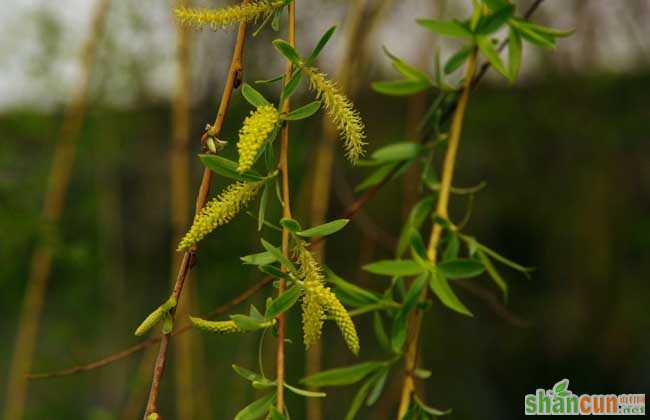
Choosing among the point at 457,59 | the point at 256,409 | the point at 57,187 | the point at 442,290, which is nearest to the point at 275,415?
the point at 256,409

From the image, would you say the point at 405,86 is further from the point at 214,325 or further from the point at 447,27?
the point at 214,325

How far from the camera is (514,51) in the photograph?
39 cm

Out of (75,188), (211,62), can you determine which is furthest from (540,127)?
(75,188)

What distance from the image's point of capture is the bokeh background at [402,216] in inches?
39.0

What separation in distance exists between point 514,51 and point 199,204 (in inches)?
8.9

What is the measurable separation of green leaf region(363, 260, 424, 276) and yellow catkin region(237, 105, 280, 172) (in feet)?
0.43

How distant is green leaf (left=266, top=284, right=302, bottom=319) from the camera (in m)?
0.25

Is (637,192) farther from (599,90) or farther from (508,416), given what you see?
(508,416)

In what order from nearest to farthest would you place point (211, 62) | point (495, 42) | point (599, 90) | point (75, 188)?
point (495, 42), point (211, 62), point (75, 188), point (599, 90)

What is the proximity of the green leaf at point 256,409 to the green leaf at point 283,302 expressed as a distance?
4cm

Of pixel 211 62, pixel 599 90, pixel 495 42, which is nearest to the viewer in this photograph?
pixel 495 42

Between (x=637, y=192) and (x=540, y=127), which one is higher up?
(x=540, y=127)

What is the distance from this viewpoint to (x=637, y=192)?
1.25 m

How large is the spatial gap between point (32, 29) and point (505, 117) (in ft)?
2.60
